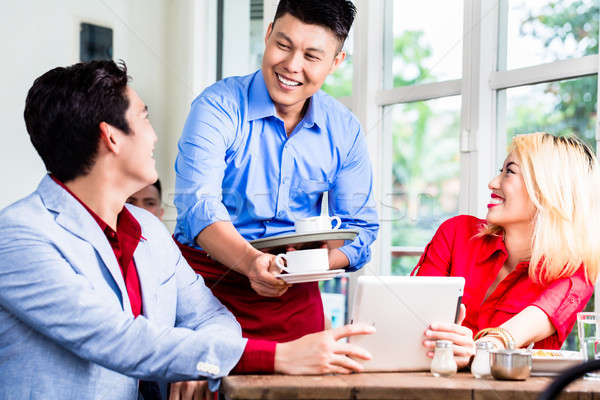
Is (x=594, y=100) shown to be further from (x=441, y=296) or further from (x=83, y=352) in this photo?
(x=83, y=352)

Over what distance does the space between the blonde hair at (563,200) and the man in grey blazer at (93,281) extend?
84cm

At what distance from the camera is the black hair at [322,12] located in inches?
82.7

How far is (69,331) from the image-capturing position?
1259 millimetres

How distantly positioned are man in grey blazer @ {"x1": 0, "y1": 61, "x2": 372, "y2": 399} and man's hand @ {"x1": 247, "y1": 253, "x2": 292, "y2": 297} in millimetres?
244

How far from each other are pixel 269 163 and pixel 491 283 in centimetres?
78

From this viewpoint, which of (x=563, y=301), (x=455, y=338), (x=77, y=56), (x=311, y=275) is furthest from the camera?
(x=77, y=56)

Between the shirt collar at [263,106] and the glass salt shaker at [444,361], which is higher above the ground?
the shirt collar at [263,106]

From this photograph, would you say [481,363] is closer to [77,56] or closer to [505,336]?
[505,336]

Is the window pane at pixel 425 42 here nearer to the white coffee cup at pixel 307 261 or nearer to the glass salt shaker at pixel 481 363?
the white coffee cup at pixel 307 261

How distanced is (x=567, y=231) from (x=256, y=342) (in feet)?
3.48

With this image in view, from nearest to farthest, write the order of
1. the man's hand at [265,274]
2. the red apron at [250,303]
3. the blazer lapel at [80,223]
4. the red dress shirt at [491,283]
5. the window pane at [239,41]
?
1. the blazer lapel at [80,223]
2. the man's hand at [265,274]
3. the red dress shirt at [491,283]
4. the red apron at [250,303]
5. the window pane at [239,41]

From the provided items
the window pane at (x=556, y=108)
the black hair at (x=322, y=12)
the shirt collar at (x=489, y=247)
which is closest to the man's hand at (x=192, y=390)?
the shirt collar at (x=489, y=247)

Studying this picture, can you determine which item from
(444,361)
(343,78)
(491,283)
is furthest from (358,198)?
(343,78)

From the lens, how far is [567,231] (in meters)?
1.94
